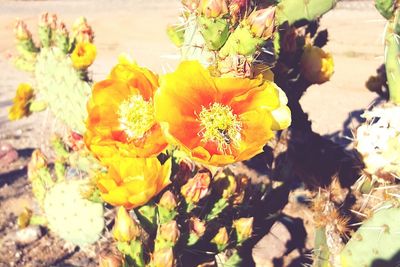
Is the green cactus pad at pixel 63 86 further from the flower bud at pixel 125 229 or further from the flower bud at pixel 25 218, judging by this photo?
the flower bud at pixel 125 229

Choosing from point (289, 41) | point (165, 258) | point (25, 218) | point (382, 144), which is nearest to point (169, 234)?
point (165, 258)

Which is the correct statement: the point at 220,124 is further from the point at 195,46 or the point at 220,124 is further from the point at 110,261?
the point at 110,261

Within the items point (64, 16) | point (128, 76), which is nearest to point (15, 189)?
point (128, 76)

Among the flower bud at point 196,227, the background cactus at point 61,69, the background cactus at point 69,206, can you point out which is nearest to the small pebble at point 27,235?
the background cactus at point 69,206

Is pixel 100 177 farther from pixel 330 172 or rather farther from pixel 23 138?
pixel 23 138

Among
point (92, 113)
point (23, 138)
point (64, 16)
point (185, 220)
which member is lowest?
point (64, 16)
